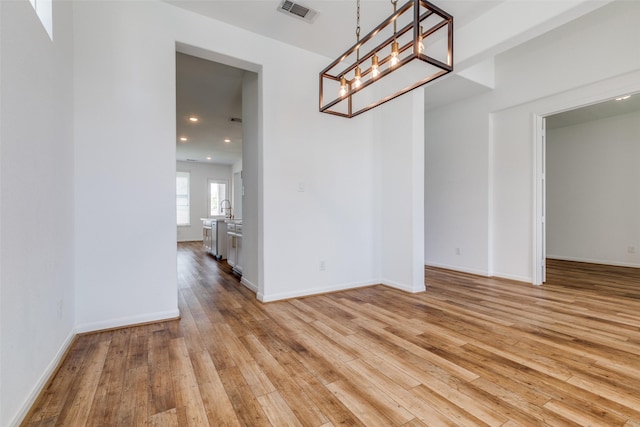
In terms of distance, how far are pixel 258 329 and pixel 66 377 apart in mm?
1216

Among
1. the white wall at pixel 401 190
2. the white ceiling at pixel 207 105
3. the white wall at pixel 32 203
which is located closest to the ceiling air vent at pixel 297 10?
the white ceiling at pixel 207 105

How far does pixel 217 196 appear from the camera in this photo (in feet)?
33.7

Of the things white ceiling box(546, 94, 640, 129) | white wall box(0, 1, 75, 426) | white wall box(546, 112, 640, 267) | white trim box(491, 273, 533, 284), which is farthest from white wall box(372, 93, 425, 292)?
white wall box(546, 112, 640, 267)

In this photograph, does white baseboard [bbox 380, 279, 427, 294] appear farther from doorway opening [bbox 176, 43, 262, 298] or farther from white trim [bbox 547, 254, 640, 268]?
white trim [bbox 547, 254, 640, 268]

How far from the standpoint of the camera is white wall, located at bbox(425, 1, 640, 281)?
3186 millimetres

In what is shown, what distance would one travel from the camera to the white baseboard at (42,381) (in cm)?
129

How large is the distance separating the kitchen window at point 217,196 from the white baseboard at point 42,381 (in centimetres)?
831

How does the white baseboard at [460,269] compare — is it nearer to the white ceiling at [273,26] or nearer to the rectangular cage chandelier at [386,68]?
the rectangular cage chandelier at [386,68]

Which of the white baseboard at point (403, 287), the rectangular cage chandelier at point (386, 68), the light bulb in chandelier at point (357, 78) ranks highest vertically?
the rectangular cage chandelier at point (386, 68)

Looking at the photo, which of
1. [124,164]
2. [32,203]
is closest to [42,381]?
[32,203]

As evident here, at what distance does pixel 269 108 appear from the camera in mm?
3125

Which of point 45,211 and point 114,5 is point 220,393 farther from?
point 114,5

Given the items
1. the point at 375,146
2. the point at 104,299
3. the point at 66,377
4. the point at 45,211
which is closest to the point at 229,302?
the point at 104,299

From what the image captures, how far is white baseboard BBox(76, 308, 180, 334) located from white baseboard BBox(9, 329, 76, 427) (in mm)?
126
